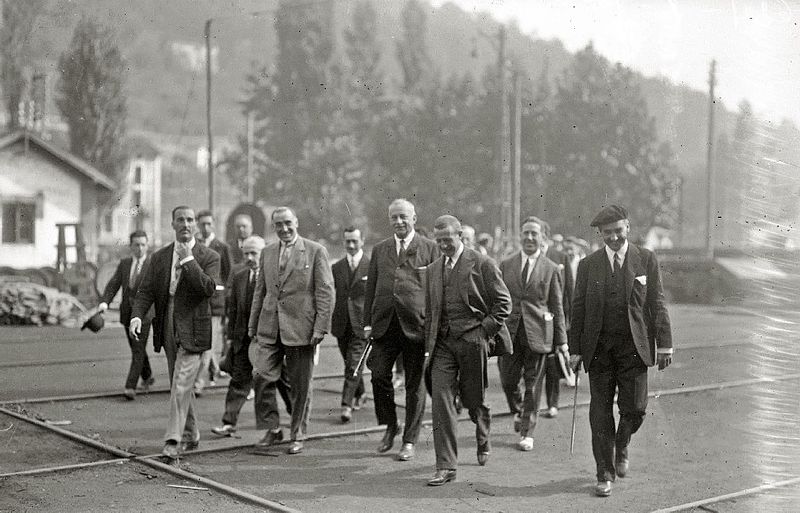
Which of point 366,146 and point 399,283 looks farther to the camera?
point 366,146

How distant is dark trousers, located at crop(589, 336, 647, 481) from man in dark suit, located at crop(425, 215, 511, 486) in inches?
33.1

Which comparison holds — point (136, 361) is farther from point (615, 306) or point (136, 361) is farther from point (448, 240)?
point (615, 306)

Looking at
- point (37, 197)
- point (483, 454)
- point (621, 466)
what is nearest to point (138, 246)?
point (483, 454)

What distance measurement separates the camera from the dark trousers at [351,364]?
10375mm

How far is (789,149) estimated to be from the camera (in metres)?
5.71

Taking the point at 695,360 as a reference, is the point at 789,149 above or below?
above

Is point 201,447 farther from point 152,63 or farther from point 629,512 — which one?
point 152,63

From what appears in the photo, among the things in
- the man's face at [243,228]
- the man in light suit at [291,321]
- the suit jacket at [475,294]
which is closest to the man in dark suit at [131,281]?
the man's face at [243,228]

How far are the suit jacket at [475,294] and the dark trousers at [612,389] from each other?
830 mm

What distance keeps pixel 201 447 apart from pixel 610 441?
11.4 ft

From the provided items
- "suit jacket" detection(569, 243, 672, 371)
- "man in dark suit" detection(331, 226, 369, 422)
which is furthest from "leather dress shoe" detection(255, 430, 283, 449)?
"suit jacket" detection(569, 243, 672, 371)

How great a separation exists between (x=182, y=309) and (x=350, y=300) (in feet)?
8.79

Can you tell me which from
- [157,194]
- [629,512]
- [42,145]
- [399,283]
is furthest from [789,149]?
[157,194]

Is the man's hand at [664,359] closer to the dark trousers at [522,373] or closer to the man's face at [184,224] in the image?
the dark trousers at [522,373]
